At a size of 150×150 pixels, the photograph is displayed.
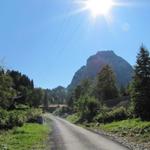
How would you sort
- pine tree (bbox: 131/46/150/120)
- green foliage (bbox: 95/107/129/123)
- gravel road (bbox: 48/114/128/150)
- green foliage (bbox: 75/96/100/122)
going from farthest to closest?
green foliage (bbox: 75/96/100/122) < green foliage (bbox: 95/107/129/123) < pine tree (bbox: 131/46/150/120) < gravel road (bbox: 48/114/128/150)

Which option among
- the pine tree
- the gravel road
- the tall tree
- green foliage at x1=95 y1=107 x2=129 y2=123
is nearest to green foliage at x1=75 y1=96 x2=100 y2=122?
green foliage at x1=95 y1=107 x2=129 y2=123

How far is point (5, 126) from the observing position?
4309cm

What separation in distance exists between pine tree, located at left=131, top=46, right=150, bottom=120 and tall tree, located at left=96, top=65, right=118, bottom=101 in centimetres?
4723

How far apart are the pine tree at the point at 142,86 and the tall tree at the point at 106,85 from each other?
155ft

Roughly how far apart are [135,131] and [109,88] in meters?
63.8

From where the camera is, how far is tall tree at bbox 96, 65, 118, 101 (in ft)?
319

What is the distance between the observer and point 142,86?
47.4 meters

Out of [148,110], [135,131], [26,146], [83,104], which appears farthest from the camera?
[83,104]

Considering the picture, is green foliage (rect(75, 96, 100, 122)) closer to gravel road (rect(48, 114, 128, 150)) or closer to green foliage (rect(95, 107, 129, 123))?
green foliage (rect(95, 107, 129, 123))

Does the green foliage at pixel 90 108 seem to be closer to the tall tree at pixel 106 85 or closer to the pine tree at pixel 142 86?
the tall tree at pixel 106 85

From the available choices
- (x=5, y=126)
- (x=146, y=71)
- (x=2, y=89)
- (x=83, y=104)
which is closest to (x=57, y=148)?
(x=5, y=126)

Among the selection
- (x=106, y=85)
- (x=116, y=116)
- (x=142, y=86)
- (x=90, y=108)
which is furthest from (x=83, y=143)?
(x=106, y=85)

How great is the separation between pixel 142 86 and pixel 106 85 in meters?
50.5

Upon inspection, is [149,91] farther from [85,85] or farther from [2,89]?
[85,85]
